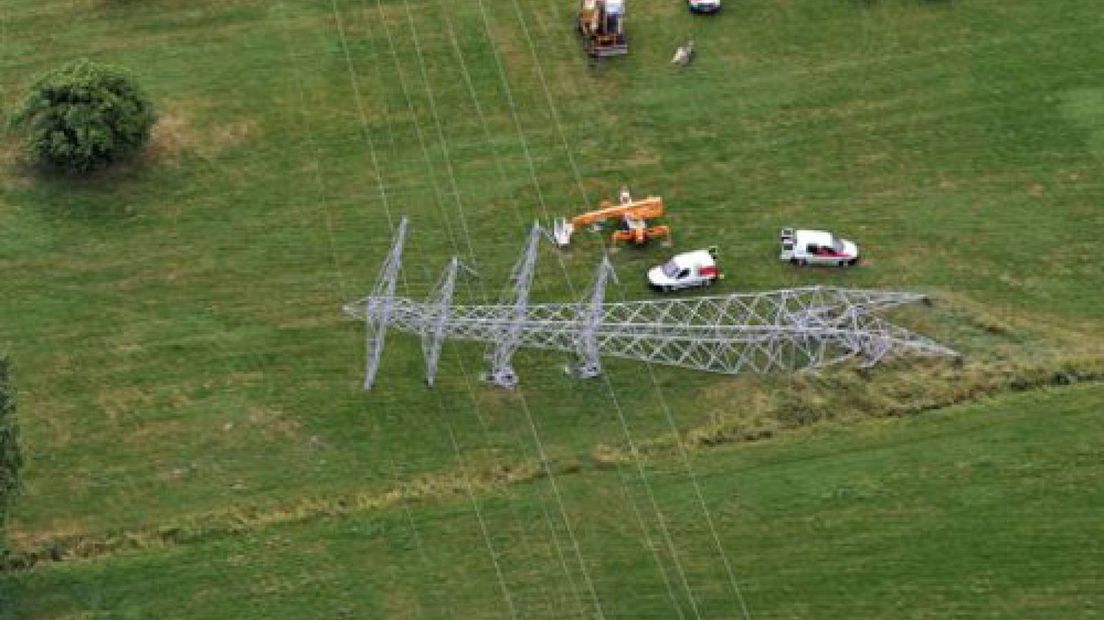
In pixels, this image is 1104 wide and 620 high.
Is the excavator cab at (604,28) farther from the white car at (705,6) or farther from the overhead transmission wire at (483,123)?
the overhead transmission wire at (483,123)

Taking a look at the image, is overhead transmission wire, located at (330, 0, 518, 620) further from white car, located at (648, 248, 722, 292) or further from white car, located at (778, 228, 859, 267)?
white car, located at (778, 228, 859, 267)

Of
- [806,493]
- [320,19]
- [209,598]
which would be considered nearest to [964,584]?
[806,493]

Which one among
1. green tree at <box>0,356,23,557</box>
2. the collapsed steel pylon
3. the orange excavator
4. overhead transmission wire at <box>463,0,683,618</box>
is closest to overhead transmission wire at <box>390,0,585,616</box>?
the collapsed steel pylon

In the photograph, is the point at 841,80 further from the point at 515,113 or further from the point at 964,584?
the point at 964,584

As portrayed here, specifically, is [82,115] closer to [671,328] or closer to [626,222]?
[626,222]

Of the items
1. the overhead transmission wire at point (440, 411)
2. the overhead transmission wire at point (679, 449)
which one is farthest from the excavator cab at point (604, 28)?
the overhead transmission wire at point (440, 411)

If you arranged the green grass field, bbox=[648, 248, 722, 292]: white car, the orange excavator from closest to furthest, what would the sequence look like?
the green grass field
bbox=[648, 248, 722, 292]: white car
the orange excavator
